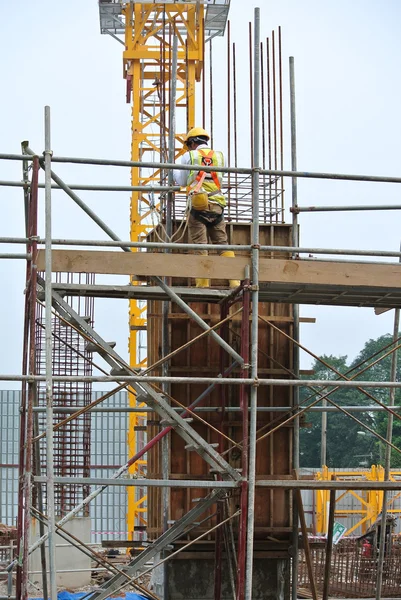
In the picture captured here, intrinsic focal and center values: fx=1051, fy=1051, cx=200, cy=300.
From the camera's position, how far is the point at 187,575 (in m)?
15.0

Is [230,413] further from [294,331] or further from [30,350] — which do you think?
[30,350]

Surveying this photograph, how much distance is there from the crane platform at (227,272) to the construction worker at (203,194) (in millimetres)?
930

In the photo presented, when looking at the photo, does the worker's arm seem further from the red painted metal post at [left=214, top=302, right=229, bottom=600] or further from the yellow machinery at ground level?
the yellow machinery at ground level

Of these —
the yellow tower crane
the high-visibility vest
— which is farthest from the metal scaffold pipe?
the yellow tower crane

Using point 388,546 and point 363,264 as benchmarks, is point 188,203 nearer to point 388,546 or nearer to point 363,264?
point 363,264

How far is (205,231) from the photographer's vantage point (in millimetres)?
14180

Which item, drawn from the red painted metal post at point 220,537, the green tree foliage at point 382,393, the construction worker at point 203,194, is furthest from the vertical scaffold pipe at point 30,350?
the green tree foliage at point 382,393

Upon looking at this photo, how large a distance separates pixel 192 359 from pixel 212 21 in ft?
85.7

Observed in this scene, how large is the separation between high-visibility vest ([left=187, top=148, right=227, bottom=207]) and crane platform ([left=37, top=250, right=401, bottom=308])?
1.37 metres

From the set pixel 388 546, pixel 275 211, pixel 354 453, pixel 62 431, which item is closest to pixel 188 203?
pixel 275 211

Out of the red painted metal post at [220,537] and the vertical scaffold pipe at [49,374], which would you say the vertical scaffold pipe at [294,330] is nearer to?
the red painted metal post at [220,537]

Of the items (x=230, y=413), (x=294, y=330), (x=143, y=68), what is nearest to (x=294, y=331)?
(x=294, y=330)

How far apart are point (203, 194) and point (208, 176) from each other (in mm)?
389

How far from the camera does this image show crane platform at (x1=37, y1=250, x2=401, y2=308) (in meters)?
12.0
